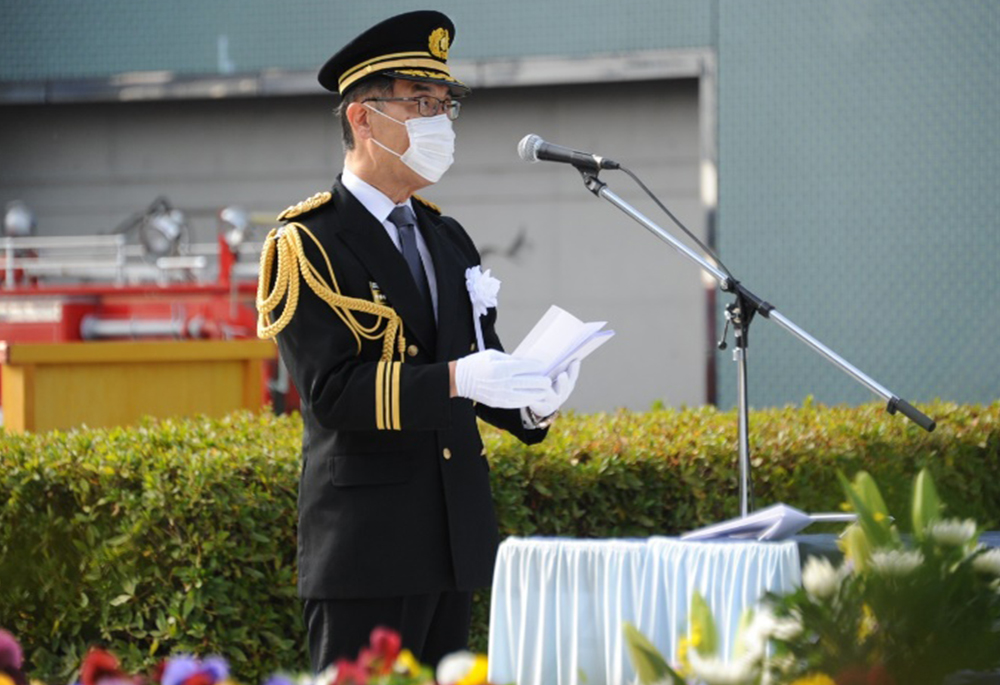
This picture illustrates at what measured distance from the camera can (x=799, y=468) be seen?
507 cm

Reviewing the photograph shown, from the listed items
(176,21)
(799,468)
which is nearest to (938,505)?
(799,468)

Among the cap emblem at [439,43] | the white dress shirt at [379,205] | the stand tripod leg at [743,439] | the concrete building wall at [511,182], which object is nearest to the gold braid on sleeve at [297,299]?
the white dress shirt at [379,205]

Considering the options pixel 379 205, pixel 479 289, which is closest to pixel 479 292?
pixel 479 289

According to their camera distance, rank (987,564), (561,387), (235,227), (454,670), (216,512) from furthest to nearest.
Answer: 1. (235,227)
2. (216,512)
3. (561,387)
4. (987,564)
5. (454,670)

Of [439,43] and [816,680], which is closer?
[816,680]

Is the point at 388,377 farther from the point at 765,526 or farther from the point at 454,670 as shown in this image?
the point at 454,670

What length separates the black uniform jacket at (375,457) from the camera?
2721 millimetres

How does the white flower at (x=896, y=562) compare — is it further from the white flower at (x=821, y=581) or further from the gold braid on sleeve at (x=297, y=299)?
the gold braid on sleeve at (x=297, y=299)

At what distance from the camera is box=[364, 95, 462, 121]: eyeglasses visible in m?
2.89

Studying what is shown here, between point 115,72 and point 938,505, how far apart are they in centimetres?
1192

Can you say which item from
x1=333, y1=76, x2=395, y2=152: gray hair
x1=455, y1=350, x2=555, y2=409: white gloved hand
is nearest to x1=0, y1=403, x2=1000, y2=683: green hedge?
x1=333, y1=76, x2=395, y2=152: gray hair

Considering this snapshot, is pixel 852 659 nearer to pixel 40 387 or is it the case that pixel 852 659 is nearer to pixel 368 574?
pixel 368 574

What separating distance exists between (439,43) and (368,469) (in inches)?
32.3

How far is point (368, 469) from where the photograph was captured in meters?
2.77
